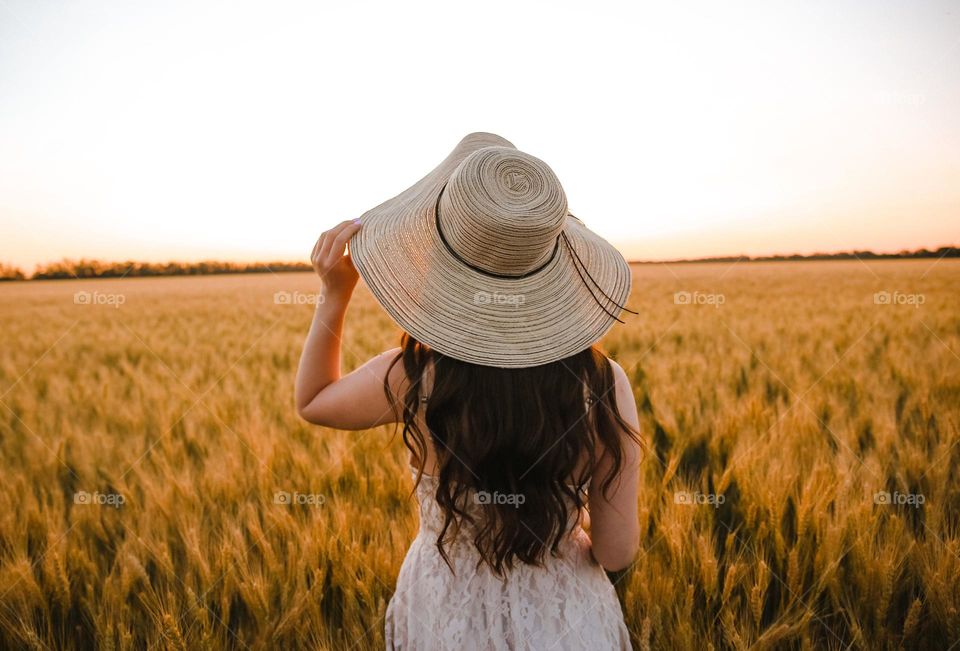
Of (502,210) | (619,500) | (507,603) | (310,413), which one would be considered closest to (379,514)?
(507,603)

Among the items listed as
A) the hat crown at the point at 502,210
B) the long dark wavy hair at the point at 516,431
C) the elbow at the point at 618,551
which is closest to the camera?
the hat crown at the point at 502,210

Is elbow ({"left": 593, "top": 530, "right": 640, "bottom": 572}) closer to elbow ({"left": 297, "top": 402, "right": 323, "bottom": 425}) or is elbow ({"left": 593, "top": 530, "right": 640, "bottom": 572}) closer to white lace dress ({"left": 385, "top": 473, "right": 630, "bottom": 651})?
white lace dress ({"left": 385, "top": 473, "right": 630, "bottom": 651})

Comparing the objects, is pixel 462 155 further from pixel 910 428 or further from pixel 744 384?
pixel 744 384

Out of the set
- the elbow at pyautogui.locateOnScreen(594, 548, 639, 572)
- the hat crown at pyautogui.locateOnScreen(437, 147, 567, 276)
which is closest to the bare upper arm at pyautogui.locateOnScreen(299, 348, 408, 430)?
the hat crown at pyautogui.locateOnScreen(437, 147, 567, 276)

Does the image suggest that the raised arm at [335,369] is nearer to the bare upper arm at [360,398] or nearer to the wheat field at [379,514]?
the bare upper arm at [360,398]

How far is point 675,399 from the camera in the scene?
2797mm

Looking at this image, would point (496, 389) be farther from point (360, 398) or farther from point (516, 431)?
point (360, 398)

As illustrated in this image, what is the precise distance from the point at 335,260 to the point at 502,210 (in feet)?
1.09

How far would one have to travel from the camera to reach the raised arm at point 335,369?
1.00 metres

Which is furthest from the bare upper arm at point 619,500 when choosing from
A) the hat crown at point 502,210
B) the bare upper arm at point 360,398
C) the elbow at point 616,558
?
the bare upper arm at point 360,398

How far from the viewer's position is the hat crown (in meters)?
0.85

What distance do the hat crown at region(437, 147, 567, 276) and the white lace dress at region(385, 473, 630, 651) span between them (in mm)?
502

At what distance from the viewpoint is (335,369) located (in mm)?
1072

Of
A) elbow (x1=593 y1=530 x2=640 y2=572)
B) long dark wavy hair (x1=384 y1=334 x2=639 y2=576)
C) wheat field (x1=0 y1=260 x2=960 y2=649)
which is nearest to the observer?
long dark wavy hair (x1=384 y1=334 x2=639 y2=576)
